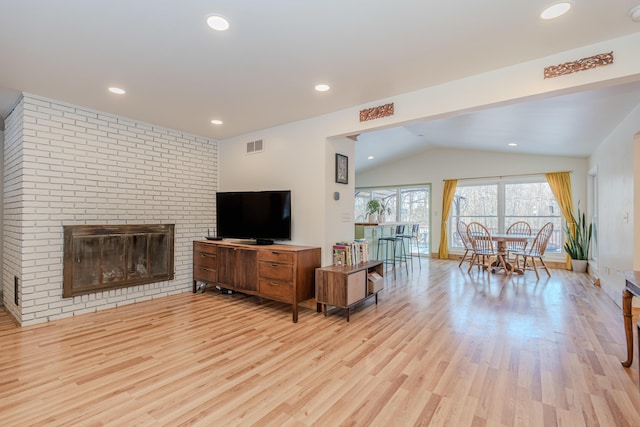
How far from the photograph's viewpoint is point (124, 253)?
386 cm

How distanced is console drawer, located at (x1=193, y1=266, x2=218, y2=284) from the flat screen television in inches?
21.4

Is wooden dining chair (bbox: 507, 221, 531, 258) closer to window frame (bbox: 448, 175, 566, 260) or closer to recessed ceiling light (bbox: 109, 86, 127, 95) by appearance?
window frame (bbox: 448, 175, 566, 260)

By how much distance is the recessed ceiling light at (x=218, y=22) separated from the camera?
6.32 ft

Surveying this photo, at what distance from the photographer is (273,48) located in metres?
2.28

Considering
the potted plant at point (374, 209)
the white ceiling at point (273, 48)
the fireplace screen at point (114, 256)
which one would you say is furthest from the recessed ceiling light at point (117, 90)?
the potted plant at point (374, 209)

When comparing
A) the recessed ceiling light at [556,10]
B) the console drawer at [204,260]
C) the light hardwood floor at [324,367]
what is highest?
the recessed ceiling light at [556,10]

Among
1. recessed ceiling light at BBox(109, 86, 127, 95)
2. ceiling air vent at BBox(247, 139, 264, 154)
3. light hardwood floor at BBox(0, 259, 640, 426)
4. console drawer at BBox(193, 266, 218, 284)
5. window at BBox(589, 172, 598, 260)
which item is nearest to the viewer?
light hardwood floor at BBox(0, 259, 640, 426)

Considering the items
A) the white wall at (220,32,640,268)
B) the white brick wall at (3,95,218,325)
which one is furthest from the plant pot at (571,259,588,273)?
the white brick wall at (3,95,218,325)

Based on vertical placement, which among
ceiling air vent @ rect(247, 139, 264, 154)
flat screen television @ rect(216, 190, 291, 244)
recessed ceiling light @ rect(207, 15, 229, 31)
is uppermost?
recessed ceiling light @ rect(207, 15, 229, 31)

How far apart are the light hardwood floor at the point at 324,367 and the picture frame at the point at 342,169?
5.56 feet

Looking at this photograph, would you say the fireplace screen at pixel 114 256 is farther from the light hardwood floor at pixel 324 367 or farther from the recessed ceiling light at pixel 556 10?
the recessed ceiling light at pixel 556 10

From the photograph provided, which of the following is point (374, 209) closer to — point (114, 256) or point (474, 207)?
point (474, 207)

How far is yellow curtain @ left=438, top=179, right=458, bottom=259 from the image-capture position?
804 cm

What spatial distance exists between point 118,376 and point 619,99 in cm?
536
